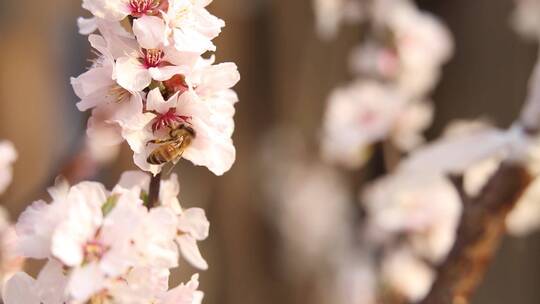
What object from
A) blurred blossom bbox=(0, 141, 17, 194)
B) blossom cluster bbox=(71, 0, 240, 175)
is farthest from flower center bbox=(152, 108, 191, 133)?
blurred blossom bbox=(0, 141, 17, 194)

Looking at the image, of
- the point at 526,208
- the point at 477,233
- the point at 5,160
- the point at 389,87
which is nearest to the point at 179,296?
the point at 5,160

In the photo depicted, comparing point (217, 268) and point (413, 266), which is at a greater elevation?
point (413, 266)

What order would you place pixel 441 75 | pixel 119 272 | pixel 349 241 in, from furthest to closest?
pixel 441 75
pixel 349 241
pixel 119 272

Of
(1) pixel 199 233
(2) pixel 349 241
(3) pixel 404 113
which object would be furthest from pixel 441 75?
(1) pixel 199 233

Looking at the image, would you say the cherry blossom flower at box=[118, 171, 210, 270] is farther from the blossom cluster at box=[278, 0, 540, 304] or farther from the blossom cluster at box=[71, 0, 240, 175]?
the blossom cluster at box=[278, 0, 540, 304]

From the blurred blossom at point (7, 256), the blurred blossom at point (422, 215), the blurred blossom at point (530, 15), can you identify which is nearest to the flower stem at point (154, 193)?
the blurred blossom at point (7, 256)

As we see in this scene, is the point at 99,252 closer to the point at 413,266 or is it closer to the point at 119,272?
the point at 119,272

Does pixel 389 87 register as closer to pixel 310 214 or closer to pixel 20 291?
pixel 310 214
